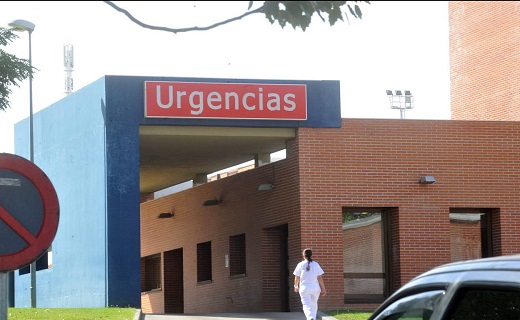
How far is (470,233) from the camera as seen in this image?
92.7 ft

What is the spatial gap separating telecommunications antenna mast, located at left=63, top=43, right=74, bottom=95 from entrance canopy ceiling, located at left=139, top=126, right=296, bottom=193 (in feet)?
87.4

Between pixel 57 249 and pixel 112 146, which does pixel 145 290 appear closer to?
pixel 57 249

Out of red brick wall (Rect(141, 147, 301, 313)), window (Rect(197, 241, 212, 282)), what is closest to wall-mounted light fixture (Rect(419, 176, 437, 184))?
red brick wall (Rect(141, 147, 301, 313))

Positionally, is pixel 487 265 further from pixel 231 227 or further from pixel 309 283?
pixel 231 227

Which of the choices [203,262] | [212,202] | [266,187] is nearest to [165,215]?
[203,262]

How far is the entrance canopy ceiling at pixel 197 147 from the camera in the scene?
27.0 meters

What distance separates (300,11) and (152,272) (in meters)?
34.9

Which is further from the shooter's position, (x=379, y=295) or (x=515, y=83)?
(x=515, y=83)

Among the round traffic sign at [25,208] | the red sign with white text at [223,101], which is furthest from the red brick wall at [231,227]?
the round traffic sign at [25,208]

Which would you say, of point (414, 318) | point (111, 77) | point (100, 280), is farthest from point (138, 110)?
point (414, 318)

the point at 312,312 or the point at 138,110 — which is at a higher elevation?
the point at 138,110

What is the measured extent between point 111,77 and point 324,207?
5.52m

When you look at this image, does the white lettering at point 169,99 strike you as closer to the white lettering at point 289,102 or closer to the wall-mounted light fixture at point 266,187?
the white lettering at point 289,102

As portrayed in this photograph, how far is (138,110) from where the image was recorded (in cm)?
2622
